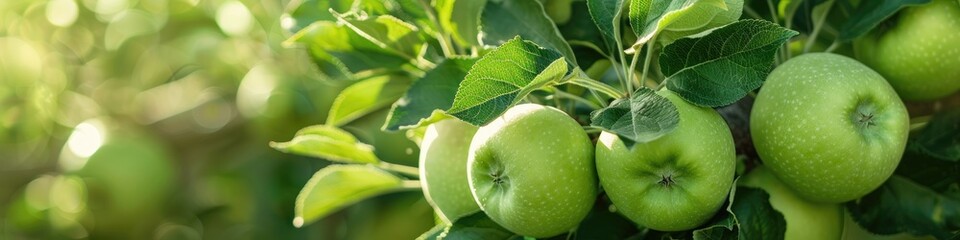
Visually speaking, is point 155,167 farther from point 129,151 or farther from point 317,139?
point 317,139

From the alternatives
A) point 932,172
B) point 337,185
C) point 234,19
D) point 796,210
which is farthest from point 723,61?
point 234,19

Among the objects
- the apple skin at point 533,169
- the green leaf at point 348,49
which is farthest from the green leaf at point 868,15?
the green leaf at point 348,49

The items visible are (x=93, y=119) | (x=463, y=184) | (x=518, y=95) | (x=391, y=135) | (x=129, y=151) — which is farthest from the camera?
(x=93, y=119)

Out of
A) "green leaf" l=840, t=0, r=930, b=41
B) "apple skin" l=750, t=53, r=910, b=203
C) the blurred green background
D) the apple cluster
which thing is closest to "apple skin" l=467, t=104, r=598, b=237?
the apple cluster

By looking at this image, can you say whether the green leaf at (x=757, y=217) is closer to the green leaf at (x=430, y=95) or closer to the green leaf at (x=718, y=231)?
the green leaf at (x=718, y=231)

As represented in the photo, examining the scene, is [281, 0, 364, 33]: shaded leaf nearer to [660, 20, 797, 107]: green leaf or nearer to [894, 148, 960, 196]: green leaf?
[660, 20, 797, 107]: green leaf

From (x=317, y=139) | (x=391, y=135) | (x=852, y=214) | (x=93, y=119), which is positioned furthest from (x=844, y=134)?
(x=93, y=119)

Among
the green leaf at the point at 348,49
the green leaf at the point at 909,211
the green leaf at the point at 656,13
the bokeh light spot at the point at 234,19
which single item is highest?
the green leaf at the point at 656,13
